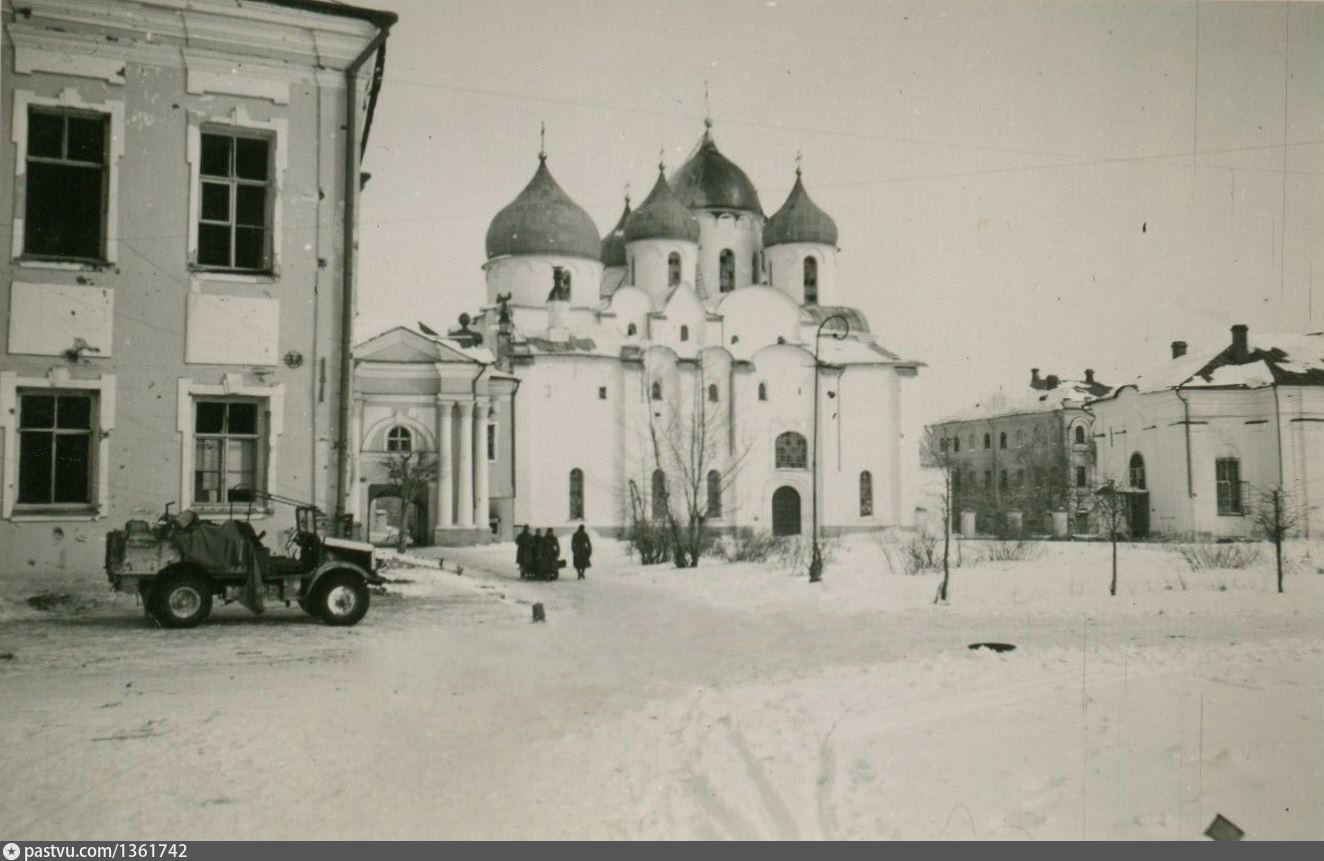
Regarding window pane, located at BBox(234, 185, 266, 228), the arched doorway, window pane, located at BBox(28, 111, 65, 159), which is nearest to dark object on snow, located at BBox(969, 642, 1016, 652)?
window pane, located at BBox(234, 185, 266, 228)

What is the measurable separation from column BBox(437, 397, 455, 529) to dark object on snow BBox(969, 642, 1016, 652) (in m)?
7.04

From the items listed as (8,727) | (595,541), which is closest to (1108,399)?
(8,727)

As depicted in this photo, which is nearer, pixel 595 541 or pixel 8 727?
pixel 8 727

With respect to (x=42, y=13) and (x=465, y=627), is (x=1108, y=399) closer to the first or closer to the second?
(x=465, y=627)

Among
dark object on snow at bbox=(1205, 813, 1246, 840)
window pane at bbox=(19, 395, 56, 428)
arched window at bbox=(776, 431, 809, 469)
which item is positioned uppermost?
arched window at bbox=(776, 431, 809, 469)

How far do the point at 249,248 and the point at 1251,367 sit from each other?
219 inches

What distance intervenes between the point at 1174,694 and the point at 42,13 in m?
6.09

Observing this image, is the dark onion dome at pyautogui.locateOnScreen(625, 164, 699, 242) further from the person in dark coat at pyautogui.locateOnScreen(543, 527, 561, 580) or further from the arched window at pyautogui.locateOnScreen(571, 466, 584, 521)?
the person in dark coat at pyautogui.locateOnScreen(543, 527, 561, 580)

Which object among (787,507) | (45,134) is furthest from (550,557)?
(787,507)

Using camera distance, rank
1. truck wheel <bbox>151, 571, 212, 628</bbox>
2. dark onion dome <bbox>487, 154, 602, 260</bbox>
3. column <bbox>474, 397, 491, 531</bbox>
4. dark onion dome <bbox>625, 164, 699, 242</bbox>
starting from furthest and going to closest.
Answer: dark onion dome <bbox>625, 164, 699, 242</bbox> < column <bbox>474, 397, 491, 531</bbox> < dark onion dome <bbox>487, 154, 602, 260</bbox> < truck wheel <bbox>151, 571, 212, 628</bbox>

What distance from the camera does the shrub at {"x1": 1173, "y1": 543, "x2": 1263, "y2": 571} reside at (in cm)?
586

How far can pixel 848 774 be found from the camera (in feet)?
12.2

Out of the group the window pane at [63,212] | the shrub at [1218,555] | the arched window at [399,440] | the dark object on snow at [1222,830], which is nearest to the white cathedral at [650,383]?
the arched window at [399,440]

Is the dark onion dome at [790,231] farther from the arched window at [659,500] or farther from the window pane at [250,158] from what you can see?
the window pane at [250,158]
